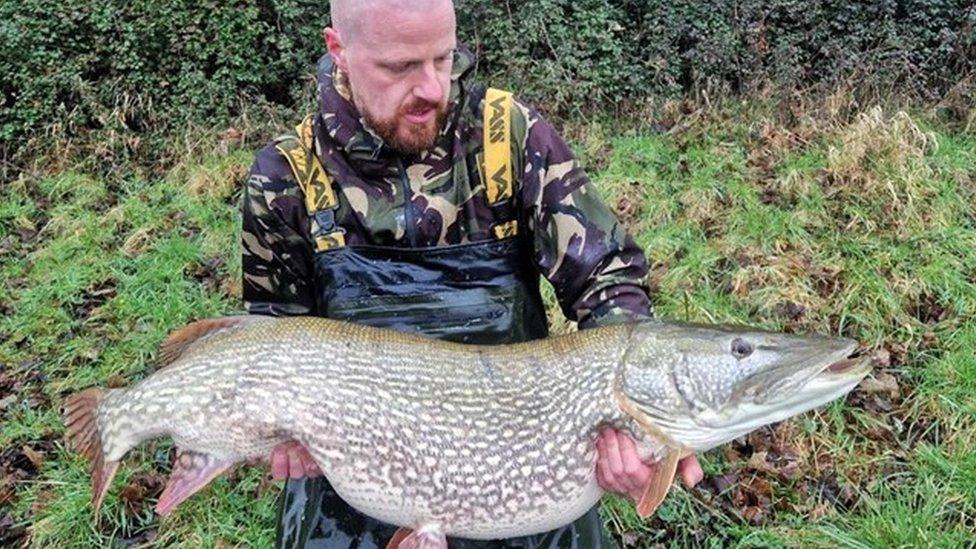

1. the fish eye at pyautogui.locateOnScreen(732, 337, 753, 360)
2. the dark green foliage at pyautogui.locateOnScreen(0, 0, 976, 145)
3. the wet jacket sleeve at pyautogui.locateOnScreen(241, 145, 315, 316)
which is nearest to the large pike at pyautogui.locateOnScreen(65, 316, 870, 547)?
the fish eye at pyautogui.locateOnScreen(732, 337, 753, 360)

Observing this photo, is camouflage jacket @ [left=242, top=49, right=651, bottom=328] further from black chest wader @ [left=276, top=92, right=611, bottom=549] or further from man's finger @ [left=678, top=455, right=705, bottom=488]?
man's finger @ [left=678, top=455, right=705, bottom=488]

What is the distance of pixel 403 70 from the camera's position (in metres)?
2.37

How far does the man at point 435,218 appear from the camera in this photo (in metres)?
2.44

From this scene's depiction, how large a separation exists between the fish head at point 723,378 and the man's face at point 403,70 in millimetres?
829

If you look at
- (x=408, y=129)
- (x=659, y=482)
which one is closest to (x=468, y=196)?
(x=408, y=129)

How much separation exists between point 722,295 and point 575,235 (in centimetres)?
211

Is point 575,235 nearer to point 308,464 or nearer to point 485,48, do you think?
point 308,464

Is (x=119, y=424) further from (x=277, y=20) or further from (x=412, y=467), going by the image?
(x=277, y=20)

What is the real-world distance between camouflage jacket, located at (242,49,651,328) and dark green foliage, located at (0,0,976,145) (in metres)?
4.58

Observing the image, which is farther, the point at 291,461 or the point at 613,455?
the point at 291,461

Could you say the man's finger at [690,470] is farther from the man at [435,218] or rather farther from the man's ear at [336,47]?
the man's ear at [336,47]

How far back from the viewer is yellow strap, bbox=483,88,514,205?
2.49 meters

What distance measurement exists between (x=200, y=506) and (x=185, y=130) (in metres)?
4.62

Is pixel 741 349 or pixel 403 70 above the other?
pixel 403 70
